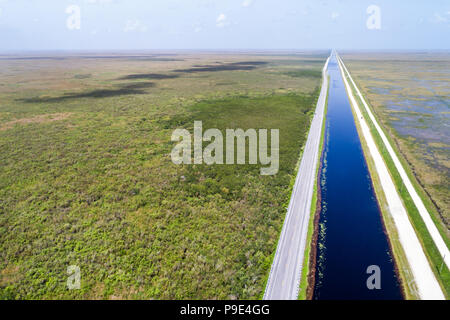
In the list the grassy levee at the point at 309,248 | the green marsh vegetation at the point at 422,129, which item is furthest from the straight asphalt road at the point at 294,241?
the green marsh vegetation at the point at 422,129

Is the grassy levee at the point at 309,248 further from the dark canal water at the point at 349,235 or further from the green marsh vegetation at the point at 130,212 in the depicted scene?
the green marsh vegetation at the point at 130,212

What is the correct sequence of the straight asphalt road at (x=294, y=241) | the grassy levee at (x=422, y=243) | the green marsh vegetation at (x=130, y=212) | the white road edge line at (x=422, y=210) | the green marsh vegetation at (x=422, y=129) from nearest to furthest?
the straight asphalt road at (x=294, y=241)
the grassy levee at (x=422, y=243)
the green marsh vegetation at (x=130, y=212)
the white road edge line at (x=422, y=210)
the green marsh vegetation at (x=422, y=129)

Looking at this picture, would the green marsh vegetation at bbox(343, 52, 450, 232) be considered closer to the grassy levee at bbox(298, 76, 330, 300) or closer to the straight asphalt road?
the grassy levee at bbox(298, 76, 330, 300)

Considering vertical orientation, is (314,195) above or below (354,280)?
above

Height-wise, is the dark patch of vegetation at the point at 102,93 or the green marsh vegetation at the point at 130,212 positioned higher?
the dark patch of vegetation at the point at 102,93
